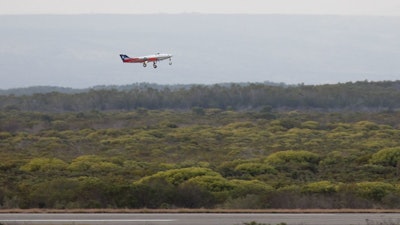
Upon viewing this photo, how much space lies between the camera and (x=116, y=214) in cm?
2212

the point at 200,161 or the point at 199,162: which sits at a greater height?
the point at 199,162

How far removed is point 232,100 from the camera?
357ft

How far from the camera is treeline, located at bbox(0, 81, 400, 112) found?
343ft

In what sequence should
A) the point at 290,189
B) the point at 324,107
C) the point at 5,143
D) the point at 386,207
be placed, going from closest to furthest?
1. the point at 386,207
2. the point at 290,189
3. the point at 5,143
4. the point at 324,107

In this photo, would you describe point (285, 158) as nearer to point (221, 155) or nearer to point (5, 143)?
point (221, 155)

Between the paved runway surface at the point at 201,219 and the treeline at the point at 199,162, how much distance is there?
3002mm

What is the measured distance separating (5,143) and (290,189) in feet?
107

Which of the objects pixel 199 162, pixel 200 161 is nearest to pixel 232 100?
pixel 200 161

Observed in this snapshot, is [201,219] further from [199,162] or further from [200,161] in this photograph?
[200,161]

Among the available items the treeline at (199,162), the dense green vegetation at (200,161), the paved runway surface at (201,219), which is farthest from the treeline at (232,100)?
the paved runway surface at (201,219)

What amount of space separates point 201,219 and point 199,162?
20.6 meters

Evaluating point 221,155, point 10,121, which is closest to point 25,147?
point 221,155

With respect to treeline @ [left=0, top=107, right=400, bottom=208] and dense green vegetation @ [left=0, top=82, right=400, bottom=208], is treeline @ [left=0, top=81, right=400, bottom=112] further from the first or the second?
treeline @ [left=0, top=107, right=400, bottom=208]

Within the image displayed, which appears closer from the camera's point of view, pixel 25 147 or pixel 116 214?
pixel 116 214
